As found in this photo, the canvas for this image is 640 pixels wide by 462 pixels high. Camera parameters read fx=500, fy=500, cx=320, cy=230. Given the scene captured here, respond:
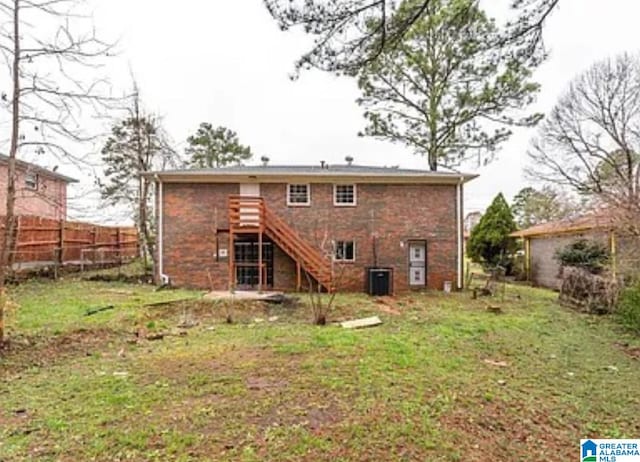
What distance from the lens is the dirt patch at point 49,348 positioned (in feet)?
22.6

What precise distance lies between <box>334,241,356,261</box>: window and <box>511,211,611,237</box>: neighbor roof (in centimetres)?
765

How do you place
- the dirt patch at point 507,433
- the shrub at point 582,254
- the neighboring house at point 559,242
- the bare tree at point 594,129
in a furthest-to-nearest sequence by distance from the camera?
1. the bare tree at point 594,129
2. the shrub at point 582,254
3. the neighboring house at point 559,242
4. the dirt patch at point 507,433

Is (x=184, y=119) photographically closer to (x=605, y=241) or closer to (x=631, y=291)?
(x=605, y=241)

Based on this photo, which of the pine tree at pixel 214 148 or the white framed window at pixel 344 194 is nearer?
the white framed window at pixel 344 194

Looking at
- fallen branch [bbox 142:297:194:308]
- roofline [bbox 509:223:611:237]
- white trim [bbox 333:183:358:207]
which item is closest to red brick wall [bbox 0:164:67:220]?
fallen branch [bbox 142:297:194:308]

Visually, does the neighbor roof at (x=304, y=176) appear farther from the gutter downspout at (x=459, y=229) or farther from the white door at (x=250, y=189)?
the gutter downspout at (x=459, y=229)

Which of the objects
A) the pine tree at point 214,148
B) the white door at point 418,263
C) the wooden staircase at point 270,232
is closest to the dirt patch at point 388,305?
the wooden staircase at point 270,232

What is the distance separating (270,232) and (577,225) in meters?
11.2

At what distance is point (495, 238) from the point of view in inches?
964

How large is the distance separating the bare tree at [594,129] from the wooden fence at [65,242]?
2048 centimetres

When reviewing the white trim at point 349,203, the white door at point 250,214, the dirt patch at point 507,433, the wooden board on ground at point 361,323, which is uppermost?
the white trim at point 349,203

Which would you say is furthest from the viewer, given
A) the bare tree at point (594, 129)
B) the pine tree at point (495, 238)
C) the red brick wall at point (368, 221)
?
the pine tree at point (495, 238)

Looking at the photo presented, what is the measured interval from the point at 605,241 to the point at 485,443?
1441 cm

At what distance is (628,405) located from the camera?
593 centimetres
